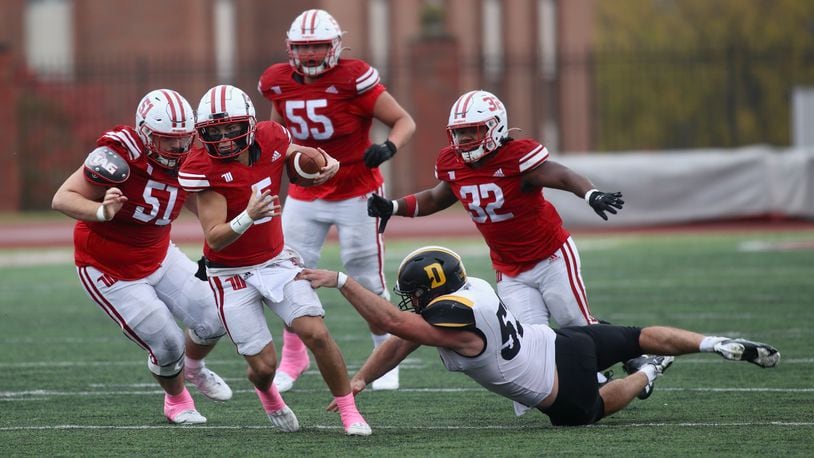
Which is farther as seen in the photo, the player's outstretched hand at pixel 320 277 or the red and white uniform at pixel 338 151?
the red and white uniform at pixel 338 151

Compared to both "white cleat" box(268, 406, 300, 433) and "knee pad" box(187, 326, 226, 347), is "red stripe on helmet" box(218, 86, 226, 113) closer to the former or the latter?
"knee pad" box(187, 326, 226, 347)

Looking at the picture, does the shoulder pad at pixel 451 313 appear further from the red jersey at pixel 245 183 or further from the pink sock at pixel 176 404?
the pink sock at pixel 176 404

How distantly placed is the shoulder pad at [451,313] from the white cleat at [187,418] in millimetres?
1498

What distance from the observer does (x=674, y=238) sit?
17516mm

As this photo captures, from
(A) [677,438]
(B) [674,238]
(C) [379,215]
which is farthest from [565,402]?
(B) [674,238]

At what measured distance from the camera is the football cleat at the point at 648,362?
6.62m

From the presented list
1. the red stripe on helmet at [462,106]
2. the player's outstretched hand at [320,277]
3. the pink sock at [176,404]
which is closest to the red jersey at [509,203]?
the red stripe on helmet at [462,106]

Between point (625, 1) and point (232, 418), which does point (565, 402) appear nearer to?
point (232, 418)

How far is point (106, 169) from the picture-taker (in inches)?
254

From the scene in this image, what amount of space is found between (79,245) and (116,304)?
405mm

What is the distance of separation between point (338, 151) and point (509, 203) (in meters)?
1.45

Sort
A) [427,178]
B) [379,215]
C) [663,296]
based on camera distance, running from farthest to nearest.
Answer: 1. [427,178]
2. [663,296]
3. [379,215]

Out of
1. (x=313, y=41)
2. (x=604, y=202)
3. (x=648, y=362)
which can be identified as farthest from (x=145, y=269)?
(x=648, y=362)

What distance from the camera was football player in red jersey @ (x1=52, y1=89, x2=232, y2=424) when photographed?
645cm
